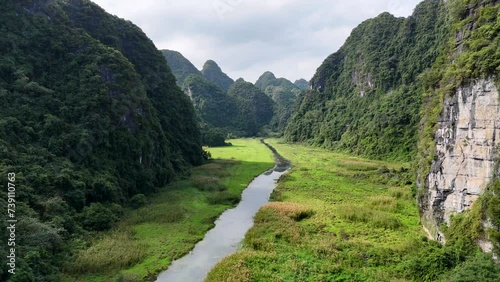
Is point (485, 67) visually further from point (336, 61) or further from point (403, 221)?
point (336, 61)

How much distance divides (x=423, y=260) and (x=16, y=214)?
3106 cm

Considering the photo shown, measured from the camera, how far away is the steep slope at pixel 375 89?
9306cm

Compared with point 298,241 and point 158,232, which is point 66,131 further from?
point 298,241

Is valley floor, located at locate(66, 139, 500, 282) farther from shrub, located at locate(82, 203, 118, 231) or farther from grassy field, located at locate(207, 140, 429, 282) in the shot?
shrub, located at locate(82, 203, 118, 231)

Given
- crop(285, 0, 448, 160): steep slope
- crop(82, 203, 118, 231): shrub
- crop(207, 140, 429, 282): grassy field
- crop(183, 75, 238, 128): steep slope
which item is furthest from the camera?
crop(183, 75, 238, 128): steep slope

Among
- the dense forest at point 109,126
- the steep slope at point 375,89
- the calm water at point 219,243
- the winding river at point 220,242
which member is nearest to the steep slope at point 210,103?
the steep slope at point 375,89

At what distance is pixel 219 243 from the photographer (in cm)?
3247

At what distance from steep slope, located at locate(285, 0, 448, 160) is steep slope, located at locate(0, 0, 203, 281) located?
59.4 meters

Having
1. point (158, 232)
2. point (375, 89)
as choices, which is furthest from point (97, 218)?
point (375, 89)

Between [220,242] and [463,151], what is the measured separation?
22.4 meters

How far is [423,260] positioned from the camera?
78.0ft

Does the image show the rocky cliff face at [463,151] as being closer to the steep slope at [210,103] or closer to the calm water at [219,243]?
the calm water at [219,243]

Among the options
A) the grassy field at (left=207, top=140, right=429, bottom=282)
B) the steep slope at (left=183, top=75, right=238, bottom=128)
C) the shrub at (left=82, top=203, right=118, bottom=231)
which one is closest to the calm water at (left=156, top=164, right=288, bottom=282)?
the grassy field at (left=207, top=140, right=429, bottom=282)

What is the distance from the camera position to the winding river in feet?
85.2
